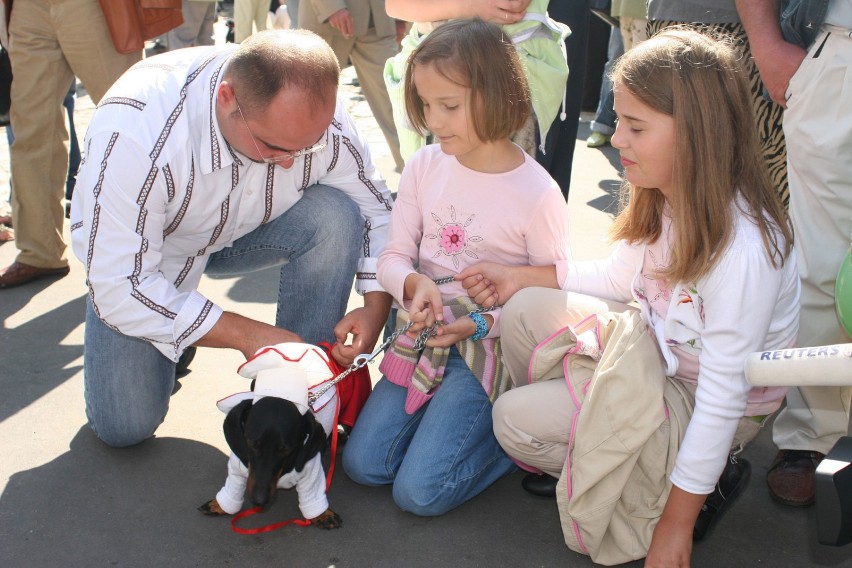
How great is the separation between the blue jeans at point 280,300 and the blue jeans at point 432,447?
43 cm

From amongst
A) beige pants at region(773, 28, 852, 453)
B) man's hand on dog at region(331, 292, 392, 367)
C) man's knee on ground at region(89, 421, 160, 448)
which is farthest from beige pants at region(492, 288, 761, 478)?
man's knee on ground at region(89, 421, 160, 448)

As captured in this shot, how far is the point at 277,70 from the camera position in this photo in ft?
8.34

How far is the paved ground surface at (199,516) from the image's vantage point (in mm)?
2469

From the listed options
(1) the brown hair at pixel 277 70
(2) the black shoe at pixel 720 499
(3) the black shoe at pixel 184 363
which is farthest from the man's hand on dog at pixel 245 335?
(2) the black shoe at pixel 720 499

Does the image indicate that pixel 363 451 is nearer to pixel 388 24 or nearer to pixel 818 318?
pixel 818 318

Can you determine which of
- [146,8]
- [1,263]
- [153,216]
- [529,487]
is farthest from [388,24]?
[529,487]

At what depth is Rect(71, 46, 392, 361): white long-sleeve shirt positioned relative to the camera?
2.58m

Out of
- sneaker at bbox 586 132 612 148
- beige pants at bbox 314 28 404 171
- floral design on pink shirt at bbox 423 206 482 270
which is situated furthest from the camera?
sneaker at bbox 586 132 612 148

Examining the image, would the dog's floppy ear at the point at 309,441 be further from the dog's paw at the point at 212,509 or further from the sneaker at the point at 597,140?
the sneaker at the point at 597,140

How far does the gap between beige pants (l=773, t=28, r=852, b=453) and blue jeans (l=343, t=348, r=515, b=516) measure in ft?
2.98

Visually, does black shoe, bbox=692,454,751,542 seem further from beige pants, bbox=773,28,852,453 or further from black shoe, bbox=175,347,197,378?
black shoe, bbox=175,347,197,378

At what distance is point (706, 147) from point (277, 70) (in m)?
1.18

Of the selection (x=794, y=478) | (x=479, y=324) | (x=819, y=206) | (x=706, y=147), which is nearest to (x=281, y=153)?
(x=479, y=324)

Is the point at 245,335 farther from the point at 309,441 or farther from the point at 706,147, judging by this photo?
the point at 706,147
